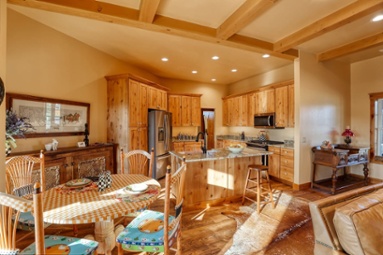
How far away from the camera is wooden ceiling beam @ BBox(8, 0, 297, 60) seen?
228 cm

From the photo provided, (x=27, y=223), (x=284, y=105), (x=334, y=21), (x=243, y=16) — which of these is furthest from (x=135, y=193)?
(x=284, y=105)

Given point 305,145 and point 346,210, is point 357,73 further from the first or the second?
point 346,210

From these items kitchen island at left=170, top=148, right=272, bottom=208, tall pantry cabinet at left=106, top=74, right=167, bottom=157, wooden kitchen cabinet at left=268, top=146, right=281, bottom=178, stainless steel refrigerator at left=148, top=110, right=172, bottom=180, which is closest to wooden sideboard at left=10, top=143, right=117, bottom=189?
tall pantry cabinet at left=106, top=74, right=167, bottom=157

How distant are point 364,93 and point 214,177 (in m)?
4.39

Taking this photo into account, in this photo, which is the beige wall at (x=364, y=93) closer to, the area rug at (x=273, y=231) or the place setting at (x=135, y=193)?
the area rug at (x=273, y=231)

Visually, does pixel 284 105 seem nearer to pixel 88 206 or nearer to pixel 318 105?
pixel 318 105

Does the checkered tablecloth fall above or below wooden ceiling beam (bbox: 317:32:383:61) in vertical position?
below

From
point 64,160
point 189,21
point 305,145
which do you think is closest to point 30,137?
point 64,160

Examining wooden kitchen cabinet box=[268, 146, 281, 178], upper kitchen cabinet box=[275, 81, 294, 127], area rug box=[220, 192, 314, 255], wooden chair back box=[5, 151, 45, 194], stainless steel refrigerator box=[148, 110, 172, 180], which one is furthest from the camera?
stainless steel refrigerator box=[148, 110, 172, 180]

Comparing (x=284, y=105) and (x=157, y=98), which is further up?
(x=157, y=98)

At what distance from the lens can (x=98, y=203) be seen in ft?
5.15

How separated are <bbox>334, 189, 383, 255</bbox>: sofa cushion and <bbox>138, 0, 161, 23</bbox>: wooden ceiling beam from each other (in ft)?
8.96

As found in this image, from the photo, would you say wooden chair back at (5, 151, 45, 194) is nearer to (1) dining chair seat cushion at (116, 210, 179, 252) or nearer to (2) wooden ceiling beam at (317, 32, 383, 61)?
(1) dining chair seat cushion at (116, 210, 179, 252)

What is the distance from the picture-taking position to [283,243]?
2254 millimetres
